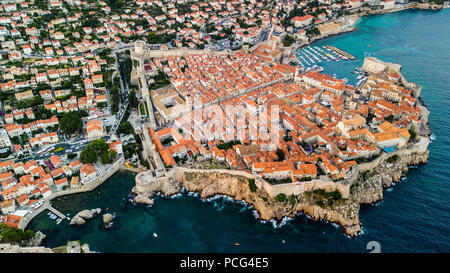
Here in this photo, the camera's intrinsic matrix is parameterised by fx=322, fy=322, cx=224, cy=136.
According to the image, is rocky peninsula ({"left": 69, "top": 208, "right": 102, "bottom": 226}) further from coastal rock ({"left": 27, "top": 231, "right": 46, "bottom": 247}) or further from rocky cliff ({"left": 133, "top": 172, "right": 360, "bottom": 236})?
rocky cliff ({"left": 133, "top": 172, "right": 360, "bottom": 236})

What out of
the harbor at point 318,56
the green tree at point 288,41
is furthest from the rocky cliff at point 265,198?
the green tree at point 288,41

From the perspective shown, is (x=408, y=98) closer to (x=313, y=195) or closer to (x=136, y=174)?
(x=313, y=195)

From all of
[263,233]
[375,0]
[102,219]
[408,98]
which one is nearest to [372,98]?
[408,98]

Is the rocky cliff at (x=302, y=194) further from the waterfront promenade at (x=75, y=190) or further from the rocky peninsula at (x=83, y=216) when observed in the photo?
the rocky peninsula at (x=83, y=216)

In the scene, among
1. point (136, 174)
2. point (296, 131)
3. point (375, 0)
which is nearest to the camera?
point (136, 174)

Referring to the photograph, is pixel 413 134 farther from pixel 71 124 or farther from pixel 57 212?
pixel 71 124

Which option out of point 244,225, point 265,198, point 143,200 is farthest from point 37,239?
point 265,198

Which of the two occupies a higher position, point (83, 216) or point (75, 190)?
point (75, 190)

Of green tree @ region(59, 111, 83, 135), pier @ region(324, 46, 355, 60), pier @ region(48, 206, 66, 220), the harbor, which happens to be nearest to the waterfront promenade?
pier @ region(48, 206, 66, 220)
